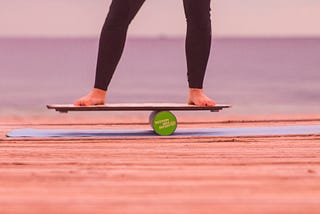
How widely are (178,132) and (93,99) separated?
0.57 meters

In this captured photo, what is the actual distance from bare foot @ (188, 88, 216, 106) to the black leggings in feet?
0.12

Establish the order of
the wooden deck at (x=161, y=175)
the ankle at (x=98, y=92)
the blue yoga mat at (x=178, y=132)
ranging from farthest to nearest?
the ankle at (x=98, y=92), the blue yoga mat at (x=178, y=132), the wooden deck at (x=161, y=175)

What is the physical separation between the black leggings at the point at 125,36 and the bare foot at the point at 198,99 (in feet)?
0.12

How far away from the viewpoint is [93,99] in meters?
4.43

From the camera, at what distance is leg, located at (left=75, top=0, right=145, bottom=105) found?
14.4 ft

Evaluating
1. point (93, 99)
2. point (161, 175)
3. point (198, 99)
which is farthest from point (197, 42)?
point (161, 175)

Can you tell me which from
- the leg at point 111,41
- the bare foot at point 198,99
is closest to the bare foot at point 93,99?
the leg at point 111,41

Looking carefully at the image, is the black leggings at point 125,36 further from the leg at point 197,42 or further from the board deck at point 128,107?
the board deck at point 128,107

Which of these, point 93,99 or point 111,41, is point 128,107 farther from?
point 111,41

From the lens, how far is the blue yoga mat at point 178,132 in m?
4.30

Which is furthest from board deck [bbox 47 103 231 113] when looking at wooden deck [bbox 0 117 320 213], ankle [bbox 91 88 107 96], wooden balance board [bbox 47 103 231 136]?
wooden deck [bbox 0 117 320 213]

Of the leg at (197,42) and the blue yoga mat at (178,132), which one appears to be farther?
the leg at (197,42)

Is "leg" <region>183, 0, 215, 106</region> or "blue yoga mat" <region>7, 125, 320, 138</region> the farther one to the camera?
"leg" <region>183, 0, 215, 106</region>

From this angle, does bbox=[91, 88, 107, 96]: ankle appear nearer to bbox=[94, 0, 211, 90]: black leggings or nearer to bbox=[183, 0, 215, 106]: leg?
bbox=[94, 0, 211, 90]: black leggings
